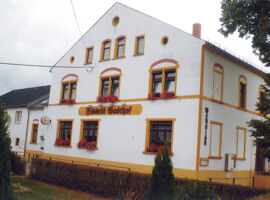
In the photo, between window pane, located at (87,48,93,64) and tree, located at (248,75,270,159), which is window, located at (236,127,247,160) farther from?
window pane, located at (87,48,93,64)

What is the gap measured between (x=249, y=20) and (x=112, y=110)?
10148 mm

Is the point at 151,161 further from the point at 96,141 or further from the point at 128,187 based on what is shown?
the point at 96,141

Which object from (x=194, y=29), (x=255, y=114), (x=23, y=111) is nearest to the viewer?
(x=194, y=29)

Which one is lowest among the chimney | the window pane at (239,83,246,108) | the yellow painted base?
the yellow painted base

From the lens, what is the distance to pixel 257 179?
22.6 m

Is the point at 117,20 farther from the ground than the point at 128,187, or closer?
farther from the ground

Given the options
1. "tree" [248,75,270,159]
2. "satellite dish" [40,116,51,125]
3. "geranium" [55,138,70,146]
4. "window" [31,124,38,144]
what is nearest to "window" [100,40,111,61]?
"geranium" [55,138,70,146]

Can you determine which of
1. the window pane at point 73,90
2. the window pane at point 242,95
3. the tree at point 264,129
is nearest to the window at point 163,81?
the tree at point 264,129

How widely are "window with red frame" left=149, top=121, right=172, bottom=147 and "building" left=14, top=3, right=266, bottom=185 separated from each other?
0.19ft

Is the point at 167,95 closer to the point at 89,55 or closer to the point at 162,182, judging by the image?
the point at 162,182

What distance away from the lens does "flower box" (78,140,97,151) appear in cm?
2302

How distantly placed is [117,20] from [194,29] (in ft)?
19.3

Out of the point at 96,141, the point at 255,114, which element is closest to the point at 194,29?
the point at 255,114

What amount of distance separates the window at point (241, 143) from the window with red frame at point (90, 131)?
9.49 meters
